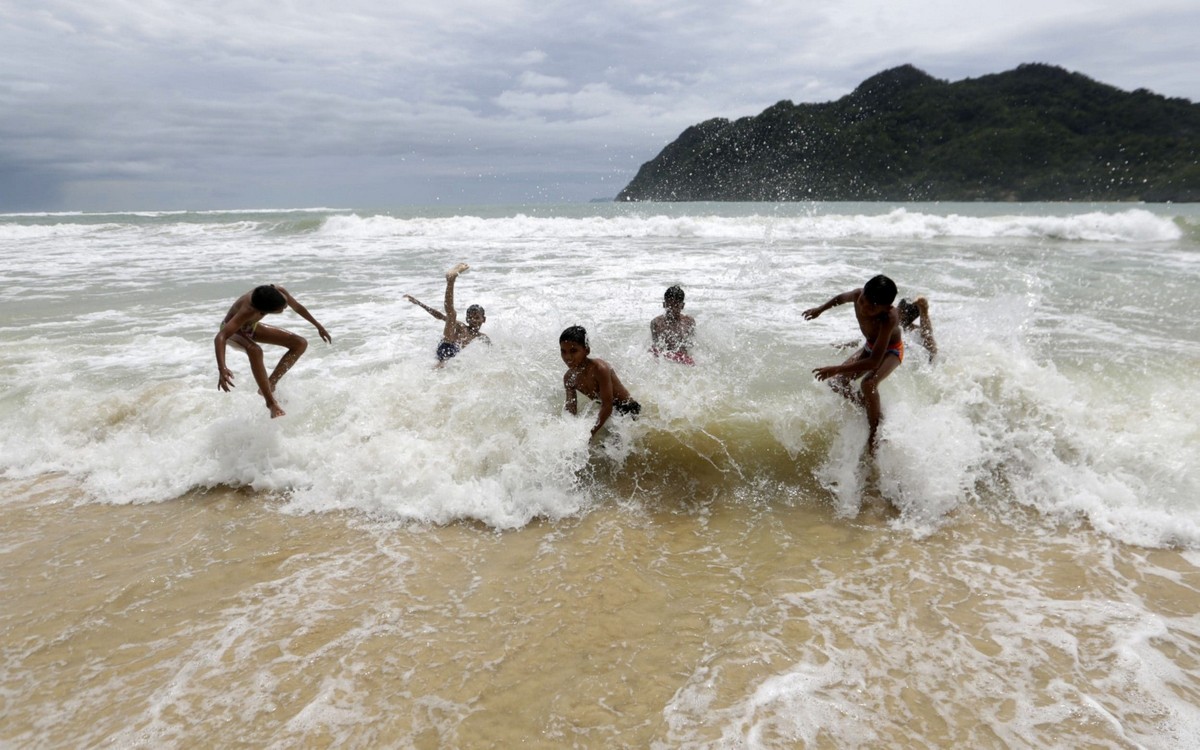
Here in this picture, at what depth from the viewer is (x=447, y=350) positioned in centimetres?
671

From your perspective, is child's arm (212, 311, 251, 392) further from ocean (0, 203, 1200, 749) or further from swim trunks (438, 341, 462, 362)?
swim trunks (438, 341, 462, 362)

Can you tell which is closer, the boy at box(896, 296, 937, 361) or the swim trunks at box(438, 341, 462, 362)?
the boy at box(896, 296, 937, 361)

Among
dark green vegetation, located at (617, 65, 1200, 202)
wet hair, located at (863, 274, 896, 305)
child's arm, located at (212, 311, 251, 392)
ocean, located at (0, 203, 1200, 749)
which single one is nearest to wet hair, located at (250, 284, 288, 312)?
child's arm, located at (212, 311, 251, 392)

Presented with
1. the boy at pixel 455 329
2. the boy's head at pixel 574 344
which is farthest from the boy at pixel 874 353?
the boy at pixel 455 329

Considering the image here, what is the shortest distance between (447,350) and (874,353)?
167 inches

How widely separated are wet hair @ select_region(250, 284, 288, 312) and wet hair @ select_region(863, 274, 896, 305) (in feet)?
15.9

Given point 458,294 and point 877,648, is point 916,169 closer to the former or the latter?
point 458,294

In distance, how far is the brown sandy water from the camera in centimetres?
246

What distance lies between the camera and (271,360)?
7688mm

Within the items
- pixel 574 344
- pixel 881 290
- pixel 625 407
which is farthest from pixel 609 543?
pixel 881 290

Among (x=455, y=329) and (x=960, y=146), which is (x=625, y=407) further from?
(x=960, y=146)

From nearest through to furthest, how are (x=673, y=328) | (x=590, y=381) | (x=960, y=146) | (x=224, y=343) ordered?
(x=590, y=381), (x=224, y=343), (x=673, y=328), (x=960, y=146)

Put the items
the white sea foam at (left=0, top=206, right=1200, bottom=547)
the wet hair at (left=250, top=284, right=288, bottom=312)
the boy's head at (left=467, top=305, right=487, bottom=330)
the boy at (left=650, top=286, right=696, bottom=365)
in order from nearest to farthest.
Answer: the white sea foam at (left=0, top=206, right=1200, bottom=547) < the wet hair at (left=250, top=284, right=288, bottom=312) < the boy at (left=650, top=286, right=696, bottom=365) < the boy's head at (left=467, top=305, right=487, bottom=330)

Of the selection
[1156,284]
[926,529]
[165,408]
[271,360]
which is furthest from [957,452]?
[1156,284]
